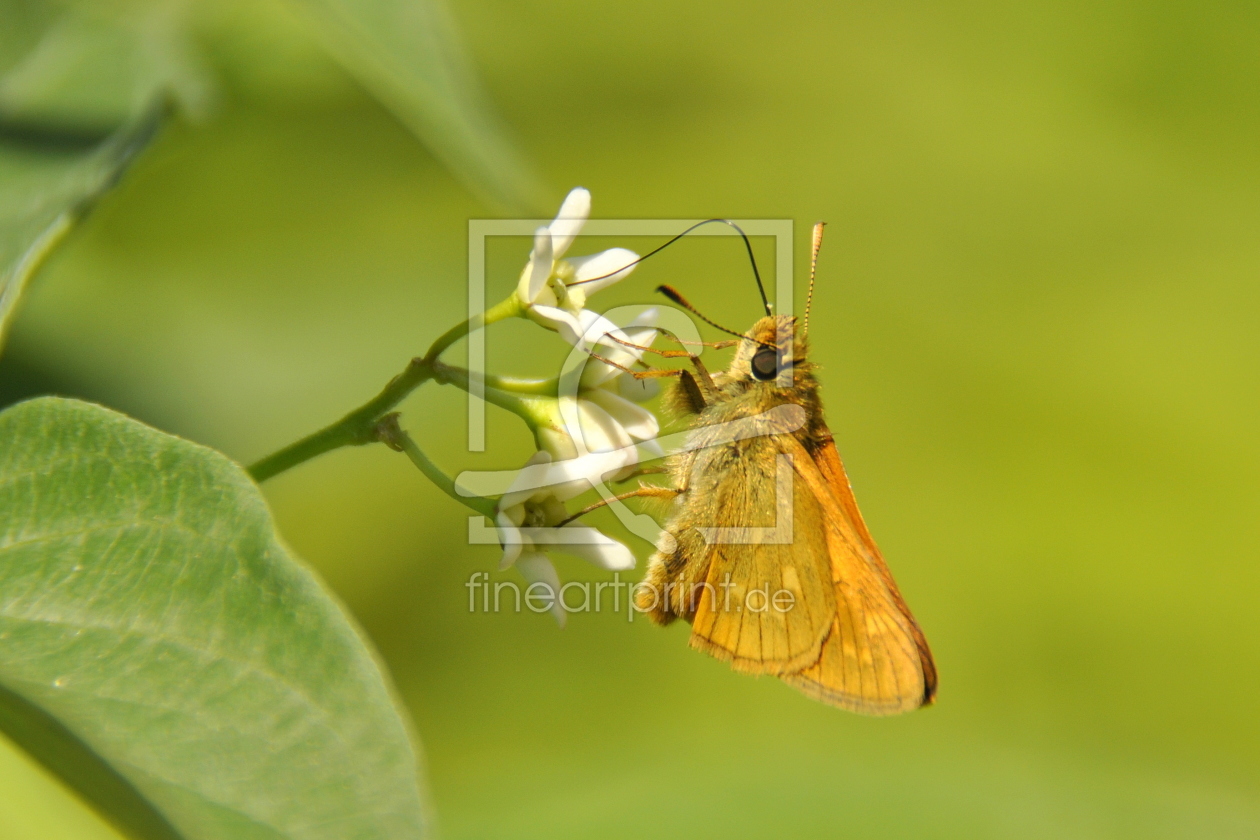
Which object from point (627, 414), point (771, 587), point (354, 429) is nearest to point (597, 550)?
point (627, 414)

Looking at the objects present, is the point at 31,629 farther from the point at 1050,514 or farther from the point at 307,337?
the point at 1050,514

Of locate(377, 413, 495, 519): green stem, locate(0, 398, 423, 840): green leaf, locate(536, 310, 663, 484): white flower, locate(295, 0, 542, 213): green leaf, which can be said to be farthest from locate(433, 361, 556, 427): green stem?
locate(0, 398, 423, 840): green leaf

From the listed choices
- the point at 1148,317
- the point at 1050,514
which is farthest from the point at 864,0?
the point at 1050,514

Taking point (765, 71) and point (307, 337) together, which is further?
point (765, 71)

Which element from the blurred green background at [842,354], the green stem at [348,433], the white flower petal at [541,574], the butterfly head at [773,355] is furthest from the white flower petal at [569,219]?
the blurred green background at [842,354]

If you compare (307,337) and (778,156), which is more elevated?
(778,156)

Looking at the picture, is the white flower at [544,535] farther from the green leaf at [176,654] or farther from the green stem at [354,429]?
the green leaf at [176,654]
